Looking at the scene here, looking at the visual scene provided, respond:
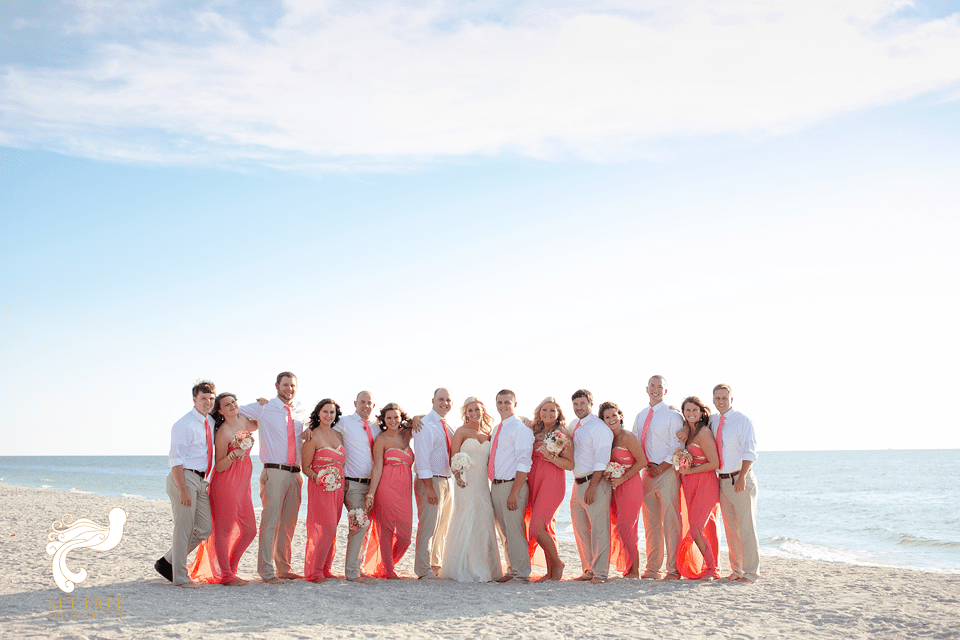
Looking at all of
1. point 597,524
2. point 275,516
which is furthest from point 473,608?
point 275,516

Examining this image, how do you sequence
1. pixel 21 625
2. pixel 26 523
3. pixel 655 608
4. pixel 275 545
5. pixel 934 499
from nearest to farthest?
pixel 21 625
pixel 655 608
pixel 275 545
pixel 26 523
pixel 934 499

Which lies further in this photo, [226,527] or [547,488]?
[547,488]

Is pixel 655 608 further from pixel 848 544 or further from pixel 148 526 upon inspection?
pixel 848 544

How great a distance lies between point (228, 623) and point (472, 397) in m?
3.74

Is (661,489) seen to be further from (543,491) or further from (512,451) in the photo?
(512,451)

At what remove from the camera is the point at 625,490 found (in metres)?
8.92

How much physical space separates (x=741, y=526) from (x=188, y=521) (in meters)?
6.43

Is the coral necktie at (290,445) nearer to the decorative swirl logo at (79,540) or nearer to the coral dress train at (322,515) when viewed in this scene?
the coral dress train at (322,515)

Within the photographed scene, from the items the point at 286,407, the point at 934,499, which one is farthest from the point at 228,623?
the point at 934,499

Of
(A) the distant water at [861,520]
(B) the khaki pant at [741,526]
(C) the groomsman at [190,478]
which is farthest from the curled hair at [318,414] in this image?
(A) the distant water at [861,520]

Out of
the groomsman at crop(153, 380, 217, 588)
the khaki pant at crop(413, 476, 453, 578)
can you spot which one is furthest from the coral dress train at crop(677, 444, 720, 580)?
the groomsman at crop(153, 380, 217, 588)

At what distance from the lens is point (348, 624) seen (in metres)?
6.65

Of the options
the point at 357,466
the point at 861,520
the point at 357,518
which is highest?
the point at 357,466

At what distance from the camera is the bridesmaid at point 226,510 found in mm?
8055
